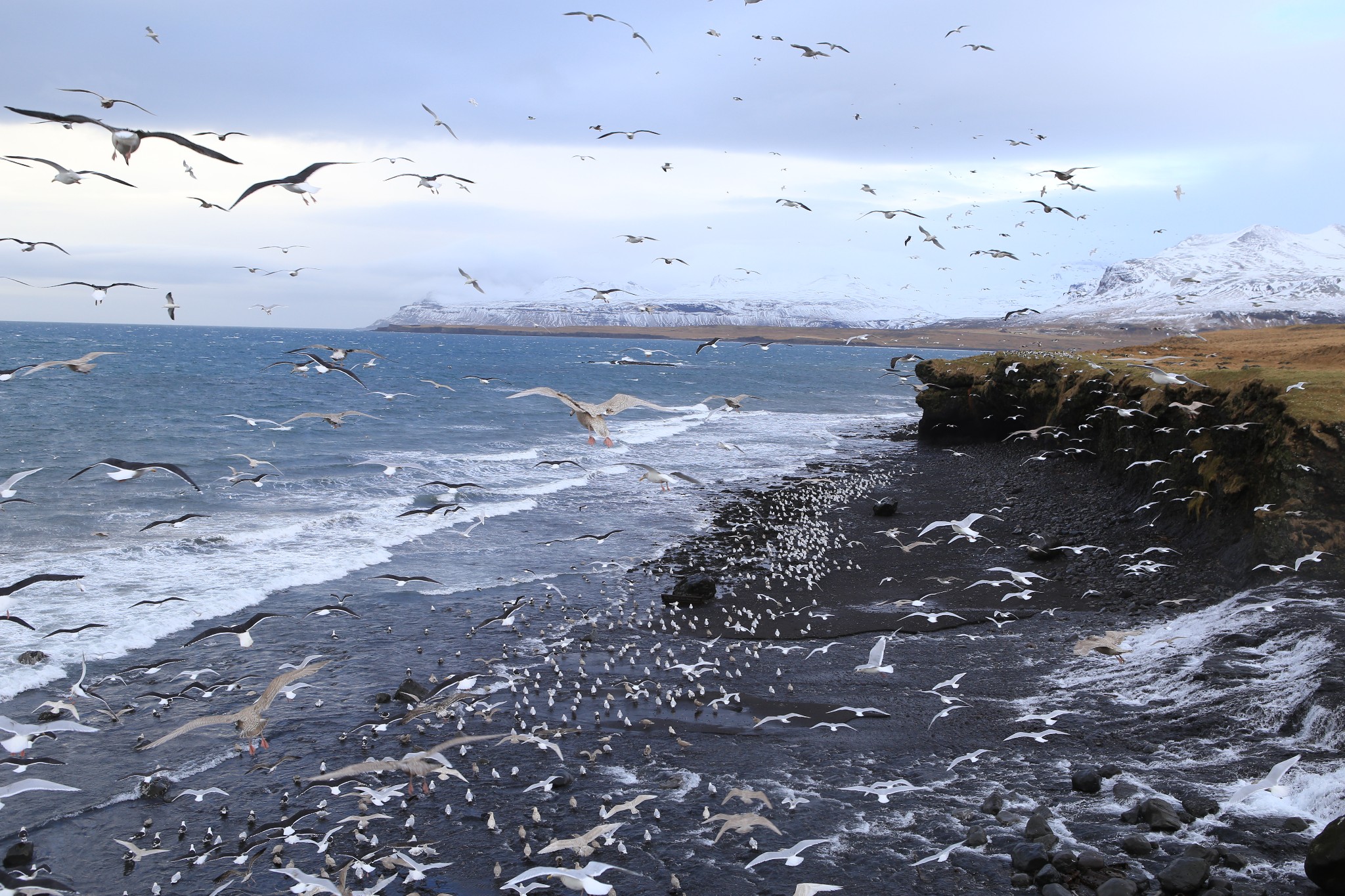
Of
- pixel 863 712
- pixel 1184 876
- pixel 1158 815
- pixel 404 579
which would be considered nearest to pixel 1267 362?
pixel 863 712

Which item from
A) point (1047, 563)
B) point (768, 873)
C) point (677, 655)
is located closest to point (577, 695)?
point (677, 655)

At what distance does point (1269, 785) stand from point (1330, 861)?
3.06 ft

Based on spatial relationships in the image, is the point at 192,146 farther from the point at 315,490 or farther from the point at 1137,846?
the point at 315,490

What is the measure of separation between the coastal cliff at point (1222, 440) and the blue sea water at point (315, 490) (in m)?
13.8

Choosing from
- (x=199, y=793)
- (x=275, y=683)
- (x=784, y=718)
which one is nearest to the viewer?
(x=275, y=683)

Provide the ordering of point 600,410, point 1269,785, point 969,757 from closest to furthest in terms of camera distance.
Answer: point 1269,785, point 969,757, point 600,410

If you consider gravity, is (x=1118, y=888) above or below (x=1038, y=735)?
above

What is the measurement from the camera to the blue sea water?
71.1 feet

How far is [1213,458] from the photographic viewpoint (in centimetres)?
2253

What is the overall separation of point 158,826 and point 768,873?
8.51 meters

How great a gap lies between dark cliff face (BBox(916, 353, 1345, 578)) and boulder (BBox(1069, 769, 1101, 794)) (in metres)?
9.48

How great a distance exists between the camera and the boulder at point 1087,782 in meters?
11.3

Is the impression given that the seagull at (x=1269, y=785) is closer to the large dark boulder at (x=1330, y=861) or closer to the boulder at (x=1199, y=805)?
the boulder at (x=1199, y=805)

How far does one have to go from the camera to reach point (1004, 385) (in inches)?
1805
